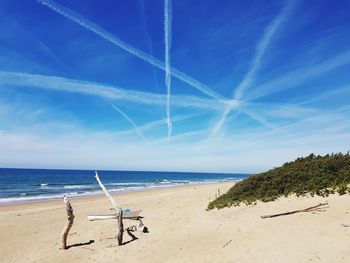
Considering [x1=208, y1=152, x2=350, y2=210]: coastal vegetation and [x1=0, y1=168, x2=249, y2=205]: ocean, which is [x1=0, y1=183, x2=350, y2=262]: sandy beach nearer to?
[x1=208, y1=152, x2=350, y2=210]: coastal vegetation

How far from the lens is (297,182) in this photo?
734 inches

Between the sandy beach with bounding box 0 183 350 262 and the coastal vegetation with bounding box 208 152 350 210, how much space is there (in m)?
1.02

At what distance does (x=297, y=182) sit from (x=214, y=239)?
7.97 m

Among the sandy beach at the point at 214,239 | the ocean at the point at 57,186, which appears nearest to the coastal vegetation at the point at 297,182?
the sandy beach at the point at 214,239

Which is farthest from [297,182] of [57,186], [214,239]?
[57,186]

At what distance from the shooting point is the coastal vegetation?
17.5m

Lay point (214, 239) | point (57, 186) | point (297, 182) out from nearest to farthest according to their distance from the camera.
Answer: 1. point (214, 239)
2. point (297, 182)
3. point (57, 186)

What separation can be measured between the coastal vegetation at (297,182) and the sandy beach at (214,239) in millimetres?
1016

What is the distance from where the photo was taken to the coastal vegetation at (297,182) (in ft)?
57.4

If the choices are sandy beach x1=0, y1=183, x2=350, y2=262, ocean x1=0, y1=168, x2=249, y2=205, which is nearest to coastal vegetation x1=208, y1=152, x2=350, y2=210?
sandy beach x1=0, y1=183, x2=350, y2=262

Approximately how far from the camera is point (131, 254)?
39.9ft

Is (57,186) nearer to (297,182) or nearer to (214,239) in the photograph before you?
(297,182)

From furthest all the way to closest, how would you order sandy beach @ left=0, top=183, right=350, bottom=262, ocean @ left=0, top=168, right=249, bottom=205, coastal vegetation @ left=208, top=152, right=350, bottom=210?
ocean @ left=0, top=168, right=249, bottom=205
coastal vegetation @ left=208, top=152, right=350, bottom=210
sandy beach @ left=0, top=183, right=350, bottom=262

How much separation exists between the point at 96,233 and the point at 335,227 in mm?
11040
